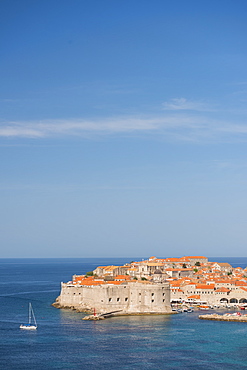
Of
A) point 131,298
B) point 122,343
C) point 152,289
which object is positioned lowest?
point 122,343

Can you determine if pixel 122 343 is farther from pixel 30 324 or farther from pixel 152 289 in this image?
pixel 152 289

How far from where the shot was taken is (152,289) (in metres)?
50.5

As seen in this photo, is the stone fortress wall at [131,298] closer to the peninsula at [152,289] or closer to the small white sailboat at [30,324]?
the peninsula at [152,289]

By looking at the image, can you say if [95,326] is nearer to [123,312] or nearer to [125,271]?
[123,312]

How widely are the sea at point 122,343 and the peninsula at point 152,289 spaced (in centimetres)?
209

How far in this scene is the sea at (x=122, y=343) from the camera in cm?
3191

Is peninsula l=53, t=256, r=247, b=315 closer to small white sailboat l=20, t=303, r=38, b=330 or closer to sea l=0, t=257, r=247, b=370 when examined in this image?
sea l=0, t=257, r=247, b=370

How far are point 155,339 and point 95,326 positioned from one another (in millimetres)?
7009

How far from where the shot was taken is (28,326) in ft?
141

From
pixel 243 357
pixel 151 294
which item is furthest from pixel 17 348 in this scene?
pixel 151 294

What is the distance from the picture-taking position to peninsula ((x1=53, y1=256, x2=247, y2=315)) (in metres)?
50.7

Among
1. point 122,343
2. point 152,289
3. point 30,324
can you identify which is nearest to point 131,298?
point 152,289

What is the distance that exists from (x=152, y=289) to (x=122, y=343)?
14158mm

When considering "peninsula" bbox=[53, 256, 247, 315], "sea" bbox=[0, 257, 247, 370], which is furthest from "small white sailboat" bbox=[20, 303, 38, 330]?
"peninsula" bbox=[53, 256, 247, 315]
